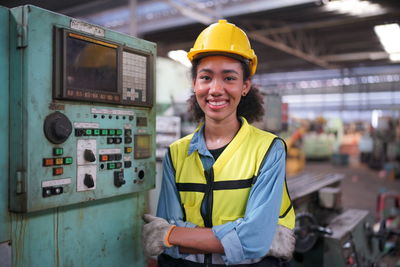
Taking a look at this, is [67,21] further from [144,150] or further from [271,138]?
[271,138]

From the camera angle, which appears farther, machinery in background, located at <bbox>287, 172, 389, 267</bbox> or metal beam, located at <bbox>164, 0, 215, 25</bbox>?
metal beam, located at <bbox>164, 0, 215, 25</bbox>

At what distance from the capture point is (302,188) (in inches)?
96.3

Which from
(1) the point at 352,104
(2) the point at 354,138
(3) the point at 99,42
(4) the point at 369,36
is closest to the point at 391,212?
(3) the point at 99,42

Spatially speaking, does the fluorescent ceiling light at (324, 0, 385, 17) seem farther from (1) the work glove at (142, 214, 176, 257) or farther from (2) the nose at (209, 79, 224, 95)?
(1) the work glove at (142, 214, 176, 257)

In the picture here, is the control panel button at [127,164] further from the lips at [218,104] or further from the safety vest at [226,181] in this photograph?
the lips at [218,104]

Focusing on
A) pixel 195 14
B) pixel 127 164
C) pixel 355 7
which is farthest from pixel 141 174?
pixel 355 7

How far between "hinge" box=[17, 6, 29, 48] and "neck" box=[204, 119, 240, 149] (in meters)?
0.57

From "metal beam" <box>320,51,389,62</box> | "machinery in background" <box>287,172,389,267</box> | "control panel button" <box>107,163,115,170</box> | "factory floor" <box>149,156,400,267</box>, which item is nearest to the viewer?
"control panel button" <box>107,163,115,170</box>

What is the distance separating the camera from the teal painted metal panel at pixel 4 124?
2.92 feet

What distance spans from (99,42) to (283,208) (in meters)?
0.77

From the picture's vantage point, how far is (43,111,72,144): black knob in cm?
94

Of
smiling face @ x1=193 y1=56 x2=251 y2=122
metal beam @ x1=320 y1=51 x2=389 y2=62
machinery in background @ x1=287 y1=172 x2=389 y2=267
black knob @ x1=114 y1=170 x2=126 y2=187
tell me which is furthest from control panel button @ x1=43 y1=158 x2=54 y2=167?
metal beam @ x1=320 y1=51 x2=389 y2=62

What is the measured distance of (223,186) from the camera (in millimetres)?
1047

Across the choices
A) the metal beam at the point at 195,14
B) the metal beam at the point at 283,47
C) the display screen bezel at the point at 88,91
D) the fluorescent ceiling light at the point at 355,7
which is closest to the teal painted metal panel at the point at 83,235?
the display screen bezel at the point at 88,91
